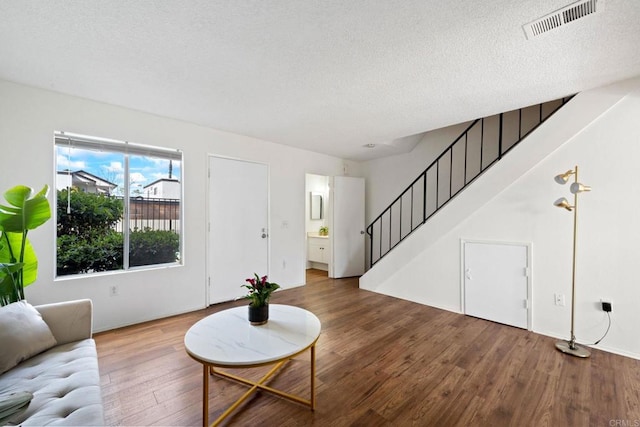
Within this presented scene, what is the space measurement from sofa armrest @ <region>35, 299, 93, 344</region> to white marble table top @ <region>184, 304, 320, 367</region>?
0.85m

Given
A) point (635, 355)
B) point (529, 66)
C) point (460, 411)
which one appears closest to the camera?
point (460, 411)

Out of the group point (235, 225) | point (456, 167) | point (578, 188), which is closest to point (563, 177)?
point (578, 188)

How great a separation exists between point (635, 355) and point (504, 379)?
4.72ft

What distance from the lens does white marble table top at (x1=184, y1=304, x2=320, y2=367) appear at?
1.52 metres

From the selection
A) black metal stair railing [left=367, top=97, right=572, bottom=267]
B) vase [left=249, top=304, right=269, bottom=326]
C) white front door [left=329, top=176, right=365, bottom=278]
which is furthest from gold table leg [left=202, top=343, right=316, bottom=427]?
white front door [left=329, top=176, right=365, bottom=278]

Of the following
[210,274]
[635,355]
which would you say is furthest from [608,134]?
[210,274]

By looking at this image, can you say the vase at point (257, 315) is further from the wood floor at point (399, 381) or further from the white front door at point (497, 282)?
the white front door at point (497, 282)

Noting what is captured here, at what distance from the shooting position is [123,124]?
9.80ft

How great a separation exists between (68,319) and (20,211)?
0.89m

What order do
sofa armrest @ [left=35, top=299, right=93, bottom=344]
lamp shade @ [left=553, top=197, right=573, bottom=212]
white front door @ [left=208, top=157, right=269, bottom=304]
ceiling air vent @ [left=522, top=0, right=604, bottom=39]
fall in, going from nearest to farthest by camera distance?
1. ceiling air vent @ [left=522, top=0, right=604, bottom=39]
2. sofa armrest @ [left=35, top=299, right=93, bottom=344]
3. lamp shade @ [left=553, top=197, right=573, bottom=212]
4. white front door @ [left=208, top=157, right=269, bottom=304]

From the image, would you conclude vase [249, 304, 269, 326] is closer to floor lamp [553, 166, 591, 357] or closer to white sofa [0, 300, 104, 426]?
white sofa [0, 300, 104, 426]

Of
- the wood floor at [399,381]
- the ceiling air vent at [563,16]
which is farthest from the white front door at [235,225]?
the ceiling air vent at [563,16]

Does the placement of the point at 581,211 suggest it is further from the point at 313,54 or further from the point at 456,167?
the point at 313,54

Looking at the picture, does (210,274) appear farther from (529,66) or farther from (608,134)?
(608,134)
